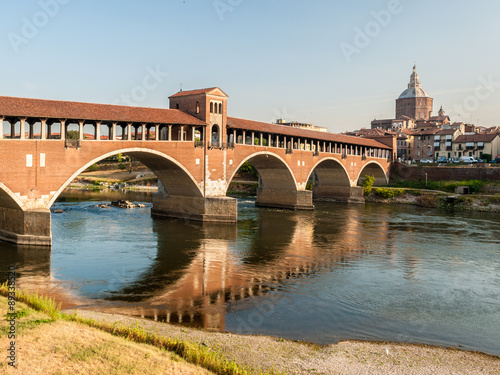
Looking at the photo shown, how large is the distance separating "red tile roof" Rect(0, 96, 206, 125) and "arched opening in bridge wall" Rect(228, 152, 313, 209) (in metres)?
15.5

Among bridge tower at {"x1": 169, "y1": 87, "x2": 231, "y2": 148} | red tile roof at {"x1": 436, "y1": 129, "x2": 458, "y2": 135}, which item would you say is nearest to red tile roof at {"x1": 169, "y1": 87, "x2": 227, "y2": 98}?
bridge tower at {"x1": 169, "y1": 87, "x2": 231, "y2": 148}

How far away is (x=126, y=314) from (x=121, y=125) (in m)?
21.0

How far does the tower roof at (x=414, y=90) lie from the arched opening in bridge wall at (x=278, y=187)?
11519 centimetres

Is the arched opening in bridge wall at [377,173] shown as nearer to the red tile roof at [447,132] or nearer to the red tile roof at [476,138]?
the red tile roof at [476,138]

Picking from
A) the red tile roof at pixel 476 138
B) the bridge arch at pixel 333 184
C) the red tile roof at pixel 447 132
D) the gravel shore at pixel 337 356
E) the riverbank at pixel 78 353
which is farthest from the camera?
the red tile roof at pixel 447 132

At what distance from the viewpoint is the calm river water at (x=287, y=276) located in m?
17.2

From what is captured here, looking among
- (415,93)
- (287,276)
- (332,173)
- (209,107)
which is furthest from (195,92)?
(415,93)

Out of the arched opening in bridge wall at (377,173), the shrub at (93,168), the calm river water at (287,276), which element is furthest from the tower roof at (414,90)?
the calm river water at (287,276)

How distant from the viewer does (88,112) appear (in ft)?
109

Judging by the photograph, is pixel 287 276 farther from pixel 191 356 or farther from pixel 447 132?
pixel 447 132

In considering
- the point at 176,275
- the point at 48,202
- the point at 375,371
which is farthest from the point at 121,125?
the point at 375,371

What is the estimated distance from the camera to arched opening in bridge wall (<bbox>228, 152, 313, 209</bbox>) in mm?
54781

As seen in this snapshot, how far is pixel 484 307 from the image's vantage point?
1938 centimetres

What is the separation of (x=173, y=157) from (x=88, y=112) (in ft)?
27.2
